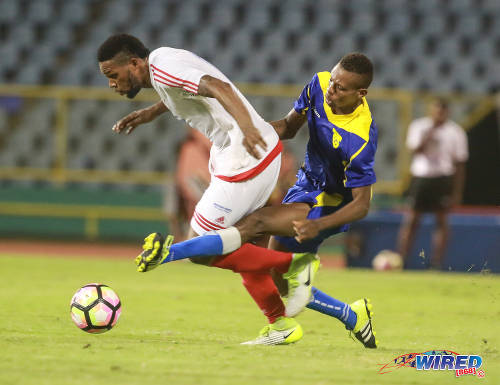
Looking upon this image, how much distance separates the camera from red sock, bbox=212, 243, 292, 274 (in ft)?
15.3

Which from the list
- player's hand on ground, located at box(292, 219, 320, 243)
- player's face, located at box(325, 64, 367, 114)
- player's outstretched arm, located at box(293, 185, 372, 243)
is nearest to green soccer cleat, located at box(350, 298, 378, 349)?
player's outstretched arm, located at box(293, 185, 372, 243)

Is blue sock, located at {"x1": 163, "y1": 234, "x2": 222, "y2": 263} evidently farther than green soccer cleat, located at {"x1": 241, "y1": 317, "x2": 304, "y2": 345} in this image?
No

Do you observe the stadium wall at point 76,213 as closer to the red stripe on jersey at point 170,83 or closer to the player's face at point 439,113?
the player's face at point 439,113

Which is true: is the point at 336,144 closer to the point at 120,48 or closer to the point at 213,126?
the point at 213,126

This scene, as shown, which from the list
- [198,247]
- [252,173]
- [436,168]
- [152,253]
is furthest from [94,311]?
[436,168]

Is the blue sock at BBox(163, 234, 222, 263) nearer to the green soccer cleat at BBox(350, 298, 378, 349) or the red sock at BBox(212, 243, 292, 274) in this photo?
the red sock at BBox(212, 243, 292, 274)

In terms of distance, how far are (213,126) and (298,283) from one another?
3.17 ft

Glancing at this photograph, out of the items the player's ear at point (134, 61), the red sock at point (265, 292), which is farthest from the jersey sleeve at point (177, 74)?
the red sock at point (265, 292)

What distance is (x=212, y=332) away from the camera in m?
5.27

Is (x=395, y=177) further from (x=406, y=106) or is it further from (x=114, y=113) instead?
(x=114, y=113)

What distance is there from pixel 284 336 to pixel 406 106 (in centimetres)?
845

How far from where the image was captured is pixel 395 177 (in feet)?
42.0

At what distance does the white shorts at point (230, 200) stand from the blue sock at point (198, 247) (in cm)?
13

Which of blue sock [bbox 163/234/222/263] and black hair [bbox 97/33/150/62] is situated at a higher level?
black hair [bbox 97/33/150/62]
